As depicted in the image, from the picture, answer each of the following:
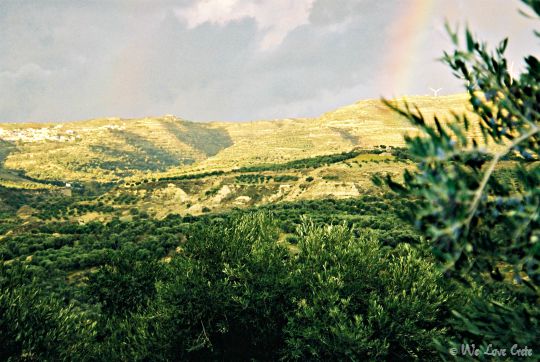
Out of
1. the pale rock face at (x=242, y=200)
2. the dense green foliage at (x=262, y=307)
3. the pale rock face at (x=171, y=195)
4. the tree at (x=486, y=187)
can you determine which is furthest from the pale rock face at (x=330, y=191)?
the tree at (x=486, y=187)

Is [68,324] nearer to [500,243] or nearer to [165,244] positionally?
[500,243]

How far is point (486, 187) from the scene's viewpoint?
7707 mm

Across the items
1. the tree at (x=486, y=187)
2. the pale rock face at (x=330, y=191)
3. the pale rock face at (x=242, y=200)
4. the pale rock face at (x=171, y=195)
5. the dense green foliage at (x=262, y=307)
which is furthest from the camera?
the pale rock face at (x=171, y=195)

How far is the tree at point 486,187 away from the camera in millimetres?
6727

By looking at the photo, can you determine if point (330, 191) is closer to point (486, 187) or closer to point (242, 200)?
point (242, 200)

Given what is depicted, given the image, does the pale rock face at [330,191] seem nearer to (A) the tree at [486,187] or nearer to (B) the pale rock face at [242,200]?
(B) the pale rock face at [242,200]

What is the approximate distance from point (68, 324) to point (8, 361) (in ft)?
19.6

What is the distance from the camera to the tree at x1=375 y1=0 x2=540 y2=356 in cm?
673

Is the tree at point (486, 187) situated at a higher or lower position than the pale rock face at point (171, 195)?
higher

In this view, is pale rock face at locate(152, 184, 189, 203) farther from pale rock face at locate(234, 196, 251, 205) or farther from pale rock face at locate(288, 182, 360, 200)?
pale rock face at locate(288, 182, 360, 200)

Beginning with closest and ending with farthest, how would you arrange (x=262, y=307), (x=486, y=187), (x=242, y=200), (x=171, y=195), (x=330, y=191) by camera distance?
1. (x=486, y=187)
2. (x=262, y=307)
3. (x=330, y=191)
4. (x=242, y=200)
5. (x=171, y=195)

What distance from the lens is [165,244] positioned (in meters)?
74.1

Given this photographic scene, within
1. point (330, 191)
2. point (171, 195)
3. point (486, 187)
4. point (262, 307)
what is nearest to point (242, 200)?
point (171, 195)

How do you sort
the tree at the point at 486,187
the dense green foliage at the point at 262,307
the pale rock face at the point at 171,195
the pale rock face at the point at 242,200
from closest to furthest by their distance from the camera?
the tree at the point at 486,187 < the dense green foliage at the point at 262,307 < the pale rock face at the point at 242,200 < the pale rock face at the point at 171,195
